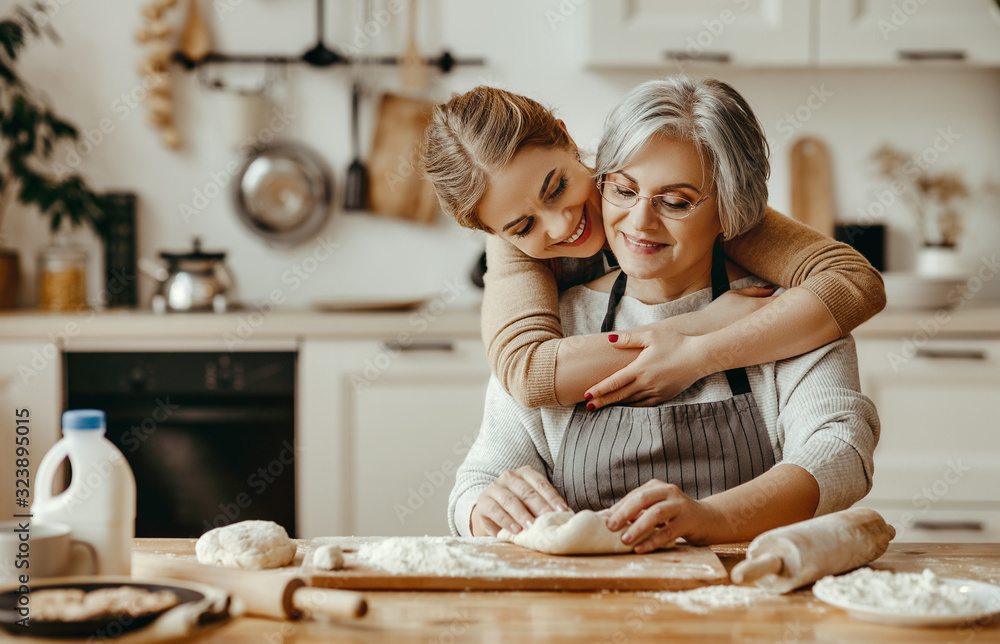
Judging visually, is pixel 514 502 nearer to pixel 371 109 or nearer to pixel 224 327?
pixel 224 327

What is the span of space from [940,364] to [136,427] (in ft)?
7.47

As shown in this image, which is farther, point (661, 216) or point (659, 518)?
point (661, 216)

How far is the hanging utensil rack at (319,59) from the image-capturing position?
3062 mm

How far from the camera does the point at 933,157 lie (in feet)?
10.3

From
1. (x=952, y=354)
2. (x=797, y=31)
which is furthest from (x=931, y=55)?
(x=952, y=354)

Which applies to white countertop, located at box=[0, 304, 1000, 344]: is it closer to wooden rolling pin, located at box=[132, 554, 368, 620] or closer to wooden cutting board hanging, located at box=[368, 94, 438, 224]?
wooden cutting board hanging, located at box=[368, 94, 438, 224]

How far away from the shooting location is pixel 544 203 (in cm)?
135

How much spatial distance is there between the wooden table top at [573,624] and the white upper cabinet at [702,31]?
2.15 m

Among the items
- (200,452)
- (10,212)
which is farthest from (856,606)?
(10,212)

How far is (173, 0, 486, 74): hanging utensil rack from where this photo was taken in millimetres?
3062

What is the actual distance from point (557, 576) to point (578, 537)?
0.29 feet

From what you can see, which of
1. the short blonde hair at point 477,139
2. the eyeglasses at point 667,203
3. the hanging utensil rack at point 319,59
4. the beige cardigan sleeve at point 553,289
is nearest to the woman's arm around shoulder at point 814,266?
the beige cardigan sleeve at point 553,289

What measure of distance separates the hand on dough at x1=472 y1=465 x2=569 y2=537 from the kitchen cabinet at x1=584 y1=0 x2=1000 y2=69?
1.86 metres

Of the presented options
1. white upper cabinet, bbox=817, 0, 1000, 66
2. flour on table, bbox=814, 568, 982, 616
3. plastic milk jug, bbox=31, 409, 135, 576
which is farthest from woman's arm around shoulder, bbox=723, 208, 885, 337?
white upper cabinet, bbox=817, 0, 1000, 66
